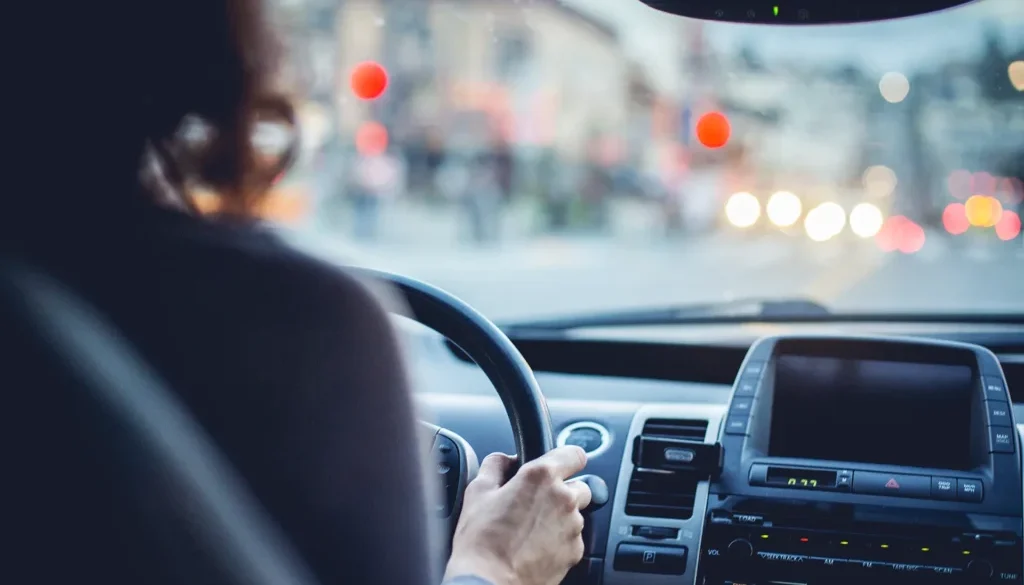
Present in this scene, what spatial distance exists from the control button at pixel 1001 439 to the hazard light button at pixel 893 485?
0.17 metres

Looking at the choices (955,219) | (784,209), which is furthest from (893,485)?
(955,219)

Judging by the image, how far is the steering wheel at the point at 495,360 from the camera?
202 cm

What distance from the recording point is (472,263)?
21.2 meters

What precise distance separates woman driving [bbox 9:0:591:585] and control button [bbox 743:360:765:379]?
68.9 inches

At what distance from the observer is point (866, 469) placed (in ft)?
9.15

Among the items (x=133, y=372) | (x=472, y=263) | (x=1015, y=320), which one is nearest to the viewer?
(x=133, y=372)

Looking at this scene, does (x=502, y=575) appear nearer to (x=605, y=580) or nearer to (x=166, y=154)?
(x=166, y=154)

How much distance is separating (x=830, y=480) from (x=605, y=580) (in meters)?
0.58

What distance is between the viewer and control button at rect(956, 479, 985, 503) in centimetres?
269

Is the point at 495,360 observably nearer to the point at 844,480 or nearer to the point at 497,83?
the point at 844,480

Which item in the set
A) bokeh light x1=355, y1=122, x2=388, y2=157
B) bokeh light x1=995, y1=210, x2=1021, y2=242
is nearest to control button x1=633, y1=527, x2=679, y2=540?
bokeh light x1=995, y1=210, x2=1021, y2=242

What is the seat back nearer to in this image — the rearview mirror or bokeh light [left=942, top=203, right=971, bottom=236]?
the rearview mirror

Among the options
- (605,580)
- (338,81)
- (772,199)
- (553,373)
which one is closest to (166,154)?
(605,580)

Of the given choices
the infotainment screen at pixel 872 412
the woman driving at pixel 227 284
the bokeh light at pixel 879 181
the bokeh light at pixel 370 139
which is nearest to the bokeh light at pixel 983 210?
the bokeh light at pixel 879 181
